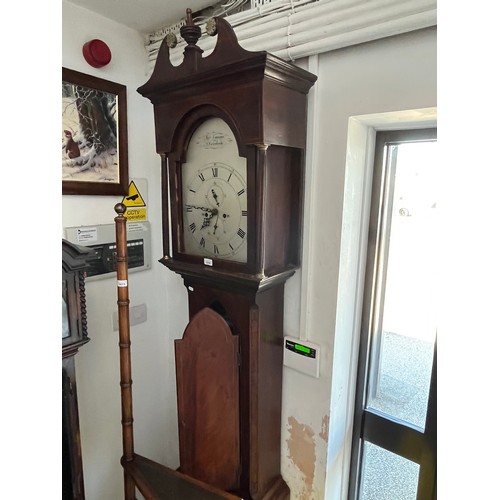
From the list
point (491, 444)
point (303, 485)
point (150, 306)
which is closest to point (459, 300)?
point (491, 444)

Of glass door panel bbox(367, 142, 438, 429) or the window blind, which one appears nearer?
the window blind

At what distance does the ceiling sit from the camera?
115cm

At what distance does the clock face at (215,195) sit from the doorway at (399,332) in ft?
1.45

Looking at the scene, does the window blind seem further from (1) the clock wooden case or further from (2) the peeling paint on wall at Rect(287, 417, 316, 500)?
(2) the peeling paint on wall at Rect(287, 417, 316, 500)

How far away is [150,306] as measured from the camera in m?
1.53

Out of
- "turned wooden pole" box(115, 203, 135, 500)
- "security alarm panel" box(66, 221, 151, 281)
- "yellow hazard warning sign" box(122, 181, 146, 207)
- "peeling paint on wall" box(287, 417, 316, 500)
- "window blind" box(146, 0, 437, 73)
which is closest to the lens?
"window blind" box(146, 0, 437, 73)

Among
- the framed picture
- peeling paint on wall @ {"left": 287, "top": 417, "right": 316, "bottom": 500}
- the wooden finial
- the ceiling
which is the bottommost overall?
peeling paint on wall @ {"left": 287, "top": 417, "right": 316, "bottom": 500}

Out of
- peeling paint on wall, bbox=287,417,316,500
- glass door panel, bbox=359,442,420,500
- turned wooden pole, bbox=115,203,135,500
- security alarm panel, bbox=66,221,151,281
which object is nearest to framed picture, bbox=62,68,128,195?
security alarm panel, bbox=66,221,151,281

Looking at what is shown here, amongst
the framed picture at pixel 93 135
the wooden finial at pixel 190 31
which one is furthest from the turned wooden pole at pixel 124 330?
the wooden finial at pixel 190 31

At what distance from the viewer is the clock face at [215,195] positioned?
3.15ft
